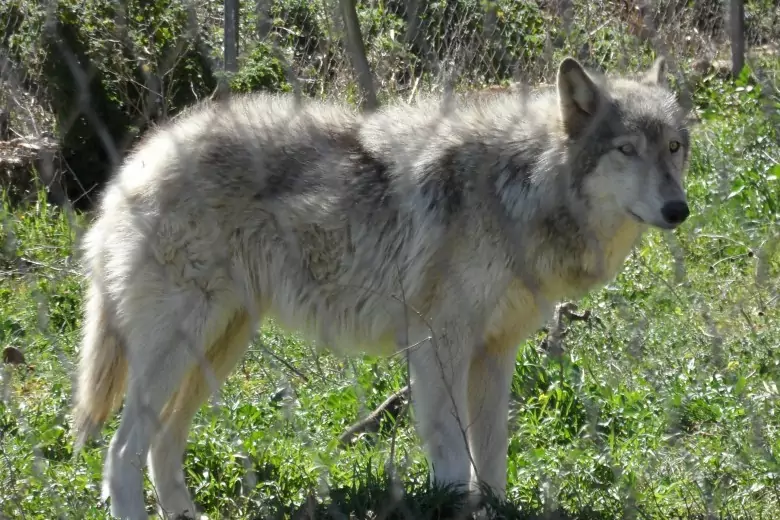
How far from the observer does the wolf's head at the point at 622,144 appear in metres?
3.09

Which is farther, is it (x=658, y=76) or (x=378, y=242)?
(x=658, y=76)

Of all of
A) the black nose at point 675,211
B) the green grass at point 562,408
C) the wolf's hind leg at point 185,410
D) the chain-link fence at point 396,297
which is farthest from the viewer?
the wolf's hind leg at point 185,410

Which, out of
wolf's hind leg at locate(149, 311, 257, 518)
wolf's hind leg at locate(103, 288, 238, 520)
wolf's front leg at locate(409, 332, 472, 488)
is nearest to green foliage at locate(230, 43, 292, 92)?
wolf's hind leg at locate(149, 311, 257, 518)

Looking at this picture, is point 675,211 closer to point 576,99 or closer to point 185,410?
point 576,99

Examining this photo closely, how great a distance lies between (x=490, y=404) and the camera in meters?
3.47

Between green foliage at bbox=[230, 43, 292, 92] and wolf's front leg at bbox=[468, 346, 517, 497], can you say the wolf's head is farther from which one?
green foliage at bbox=[230, 43, 292, 92]

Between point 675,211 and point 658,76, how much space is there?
2.39 ft

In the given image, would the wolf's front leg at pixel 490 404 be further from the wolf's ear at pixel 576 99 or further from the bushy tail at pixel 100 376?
the bushy tail at pixel 100 376

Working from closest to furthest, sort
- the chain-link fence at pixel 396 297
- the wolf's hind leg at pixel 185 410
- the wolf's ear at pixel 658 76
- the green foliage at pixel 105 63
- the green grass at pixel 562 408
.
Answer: the green grass at pixel 562 408 → the chain-link fence at pixel 396 297 → the wolf's hind leg at pixel 185 410 → the wolf's ear at pixel 658 76 → the green foliage at pixel 105 63

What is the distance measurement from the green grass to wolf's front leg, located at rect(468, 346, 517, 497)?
5.7 inches

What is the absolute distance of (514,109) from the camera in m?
3.48

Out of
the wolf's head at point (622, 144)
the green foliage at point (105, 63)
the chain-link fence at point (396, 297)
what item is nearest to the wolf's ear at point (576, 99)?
the wolf's head at point (622, 144)

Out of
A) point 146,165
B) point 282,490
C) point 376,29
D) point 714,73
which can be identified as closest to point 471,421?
point 282,490

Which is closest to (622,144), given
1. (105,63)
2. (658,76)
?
(658,76)
